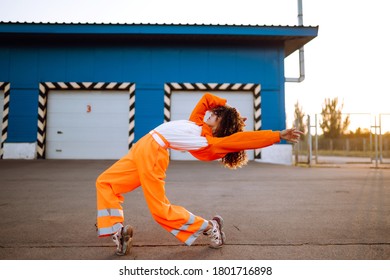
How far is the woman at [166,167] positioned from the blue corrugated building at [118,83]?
8976mm

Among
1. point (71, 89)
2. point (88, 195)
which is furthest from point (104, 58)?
point (88, 195)

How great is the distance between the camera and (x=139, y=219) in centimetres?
308

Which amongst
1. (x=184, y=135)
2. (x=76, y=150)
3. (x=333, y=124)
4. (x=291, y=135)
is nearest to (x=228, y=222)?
(x=184, y=135)

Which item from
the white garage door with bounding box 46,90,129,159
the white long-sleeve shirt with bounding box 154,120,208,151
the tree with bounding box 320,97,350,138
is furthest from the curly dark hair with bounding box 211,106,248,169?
the tree with bounding box 320,97,350,138

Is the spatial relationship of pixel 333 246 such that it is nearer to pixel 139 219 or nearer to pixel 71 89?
pixel 139 219

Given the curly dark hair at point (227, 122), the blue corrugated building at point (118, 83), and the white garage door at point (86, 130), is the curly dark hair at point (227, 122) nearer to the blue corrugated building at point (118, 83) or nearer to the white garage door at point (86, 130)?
the blue corrugated building at point (118, 83)

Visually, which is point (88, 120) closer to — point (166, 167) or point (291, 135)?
point (166, 167)

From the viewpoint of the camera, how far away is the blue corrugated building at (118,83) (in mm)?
10953

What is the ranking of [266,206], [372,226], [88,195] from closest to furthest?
1. [372,226]
2. [266,206]
3. [88,195]

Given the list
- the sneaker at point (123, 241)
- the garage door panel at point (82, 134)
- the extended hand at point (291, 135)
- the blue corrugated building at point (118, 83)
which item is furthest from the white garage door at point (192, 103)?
the extended hand at point (291, 135)

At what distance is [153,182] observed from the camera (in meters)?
2.09

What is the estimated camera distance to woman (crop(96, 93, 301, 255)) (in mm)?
2037

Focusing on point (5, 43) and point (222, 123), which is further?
point (5, 43)
